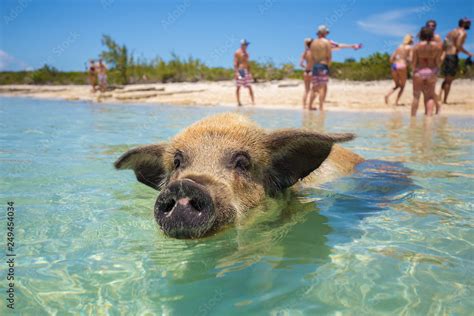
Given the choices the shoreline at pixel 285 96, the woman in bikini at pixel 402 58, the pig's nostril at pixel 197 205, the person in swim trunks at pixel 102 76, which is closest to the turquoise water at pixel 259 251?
the pig's nostril at pixel 197 205

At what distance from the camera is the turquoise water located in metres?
2.21

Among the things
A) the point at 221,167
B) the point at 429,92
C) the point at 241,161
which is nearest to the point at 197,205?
the point at 221,167

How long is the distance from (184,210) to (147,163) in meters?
1.88

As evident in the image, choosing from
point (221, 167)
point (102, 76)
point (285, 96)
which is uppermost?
point (102, 76)

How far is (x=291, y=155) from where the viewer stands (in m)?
4.09

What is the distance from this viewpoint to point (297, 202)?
4191mm

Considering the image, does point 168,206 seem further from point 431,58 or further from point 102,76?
point 102,76

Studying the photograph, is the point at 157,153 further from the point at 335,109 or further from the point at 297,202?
the point at 335,109

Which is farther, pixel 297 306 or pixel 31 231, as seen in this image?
pixel 31 231

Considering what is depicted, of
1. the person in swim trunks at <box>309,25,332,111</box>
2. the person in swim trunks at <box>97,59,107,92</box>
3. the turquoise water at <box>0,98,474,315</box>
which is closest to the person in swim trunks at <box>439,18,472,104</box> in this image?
the person in swim trunks at <box>309,25,332,111</box>

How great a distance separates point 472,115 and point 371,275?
499 inches

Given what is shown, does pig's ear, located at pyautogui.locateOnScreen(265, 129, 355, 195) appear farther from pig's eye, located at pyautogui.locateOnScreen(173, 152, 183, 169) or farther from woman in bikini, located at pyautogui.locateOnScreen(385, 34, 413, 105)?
woman in bikini, located at pyautogui.locateOnScreen(385, 34, 413, 105)

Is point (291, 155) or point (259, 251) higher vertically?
point (291, 155)

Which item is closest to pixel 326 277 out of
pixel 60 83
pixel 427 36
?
pixel 427 36
